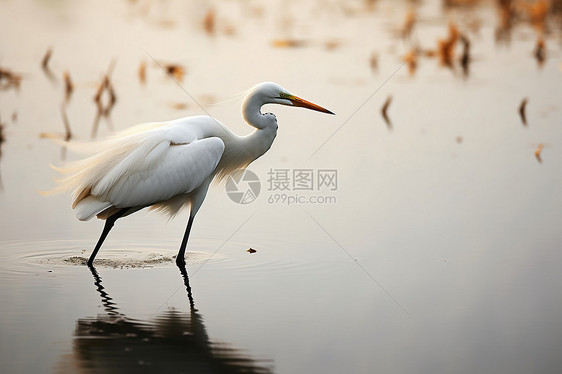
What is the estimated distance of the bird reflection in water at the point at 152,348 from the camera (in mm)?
4688

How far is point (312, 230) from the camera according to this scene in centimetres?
766

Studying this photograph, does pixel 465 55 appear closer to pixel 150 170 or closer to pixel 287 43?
pixel 287 43

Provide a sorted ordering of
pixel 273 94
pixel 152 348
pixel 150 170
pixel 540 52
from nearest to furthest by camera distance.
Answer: pixel 152 348 < pixel 150 170 < pixel 273 94 < pixel 540 52

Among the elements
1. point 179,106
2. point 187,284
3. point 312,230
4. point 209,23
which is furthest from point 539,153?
point 209,23

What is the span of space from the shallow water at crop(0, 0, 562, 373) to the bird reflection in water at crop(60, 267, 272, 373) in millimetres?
16

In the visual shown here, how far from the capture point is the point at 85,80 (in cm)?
Result: 1295

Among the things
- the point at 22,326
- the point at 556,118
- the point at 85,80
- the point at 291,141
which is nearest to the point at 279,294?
the point at 22,326

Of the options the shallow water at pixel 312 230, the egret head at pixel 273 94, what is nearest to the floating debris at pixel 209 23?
the shallow water at pixel 312 230

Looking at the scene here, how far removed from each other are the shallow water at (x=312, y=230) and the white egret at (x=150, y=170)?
1.25 ft

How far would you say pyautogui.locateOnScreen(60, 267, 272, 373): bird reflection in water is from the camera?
4.69m

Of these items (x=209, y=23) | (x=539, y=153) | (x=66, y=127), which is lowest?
(x=539, y=153)

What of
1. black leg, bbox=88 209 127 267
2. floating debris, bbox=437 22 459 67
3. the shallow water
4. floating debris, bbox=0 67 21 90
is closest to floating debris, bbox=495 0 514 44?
the shallow water

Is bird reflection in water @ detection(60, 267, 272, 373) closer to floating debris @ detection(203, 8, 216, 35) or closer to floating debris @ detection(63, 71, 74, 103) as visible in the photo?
floating debris @ detection(63, 71, 74, 103)

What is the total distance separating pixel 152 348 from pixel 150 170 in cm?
196
